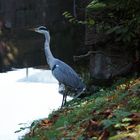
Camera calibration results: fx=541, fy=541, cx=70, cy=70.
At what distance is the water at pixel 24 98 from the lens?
10.6 meters

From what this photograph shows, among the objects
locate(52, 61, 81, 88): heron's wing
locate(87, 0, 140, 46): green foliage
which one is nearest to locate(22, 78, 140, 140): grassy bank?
locate(87, 0, 140, 46): green foliage

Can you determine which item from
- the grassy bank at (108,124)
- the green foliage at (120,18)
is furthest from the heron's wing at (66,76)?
the grassy bank at (108,124)

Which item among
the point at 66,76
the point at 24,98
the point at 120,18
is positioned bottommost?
the point at 24,98

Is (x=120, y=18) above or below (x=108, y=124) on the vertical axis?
above

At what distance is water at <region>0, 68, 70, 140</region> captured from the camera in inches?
416

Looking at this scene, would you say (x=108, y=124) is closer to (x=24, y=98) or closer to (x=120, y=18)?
(x=120, y=18)

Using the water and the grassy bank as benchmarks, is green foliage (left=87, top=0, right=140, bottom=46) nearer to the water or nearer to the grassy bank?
the grassy bank

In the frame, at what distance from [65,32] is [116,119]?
10599 mm

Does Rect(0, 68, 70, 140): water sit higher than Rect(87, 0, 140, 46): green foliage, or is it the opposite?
Rect(87, 0, 140, 46): green foliage

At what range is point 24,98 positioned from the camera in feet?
41.8

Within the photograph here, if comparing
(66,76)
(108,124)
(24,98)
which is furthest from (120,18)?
(108,124)

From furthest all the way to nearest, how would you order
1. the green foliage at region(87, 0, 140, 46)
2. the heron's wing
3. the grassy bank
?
the heron's wing
the green foliage at region(87, 0, 140, 46)
the grassy bank

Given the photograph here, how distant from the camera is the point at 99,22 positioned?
969 centimetres

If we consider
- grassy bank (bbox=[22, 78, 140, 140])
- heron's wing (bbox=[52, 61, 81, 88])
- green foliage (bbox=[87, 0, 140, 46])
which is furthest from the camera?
heron's wing (bbox=[52, 61, 81, 88])
